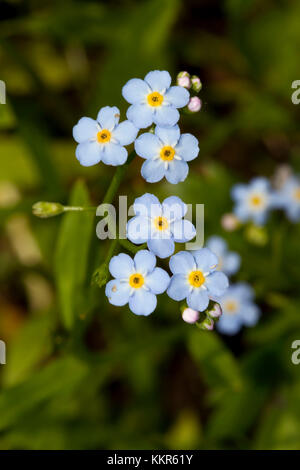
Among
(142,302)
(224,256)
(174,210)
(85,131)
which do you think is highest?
(224,256)

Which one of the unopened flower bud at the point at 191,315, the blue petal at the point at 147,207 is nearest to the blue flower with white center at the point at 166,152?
the blue petal at the point at 147,207

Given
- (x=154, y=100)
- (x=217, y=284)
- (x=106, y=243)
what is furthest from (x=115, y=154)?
(x=106, y=243)

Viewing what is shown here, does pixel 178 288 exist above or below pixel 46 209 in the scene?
below

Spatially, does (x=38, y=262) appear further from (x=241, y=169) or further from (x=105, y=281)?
(x=105, y=281)

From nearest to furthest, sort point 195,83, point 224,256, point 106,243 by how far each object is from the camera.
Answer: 1. point 195,83
2. point 224,256
3. point 106,243

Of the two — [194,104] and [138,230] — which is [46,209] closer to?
[138,230]

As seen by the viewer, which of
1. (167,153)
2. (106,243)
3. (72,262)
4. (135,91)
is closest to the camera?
(167,153)

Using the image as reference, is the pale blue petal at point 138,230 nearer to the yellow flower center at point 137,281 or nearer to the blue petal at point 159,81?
the yellow flower center at point 137,281

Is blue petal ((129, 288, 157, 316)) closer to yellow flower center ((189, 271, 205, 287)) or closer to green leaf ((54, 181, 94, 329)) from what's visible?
yellow flower center ((189, 271, 205, 287))
